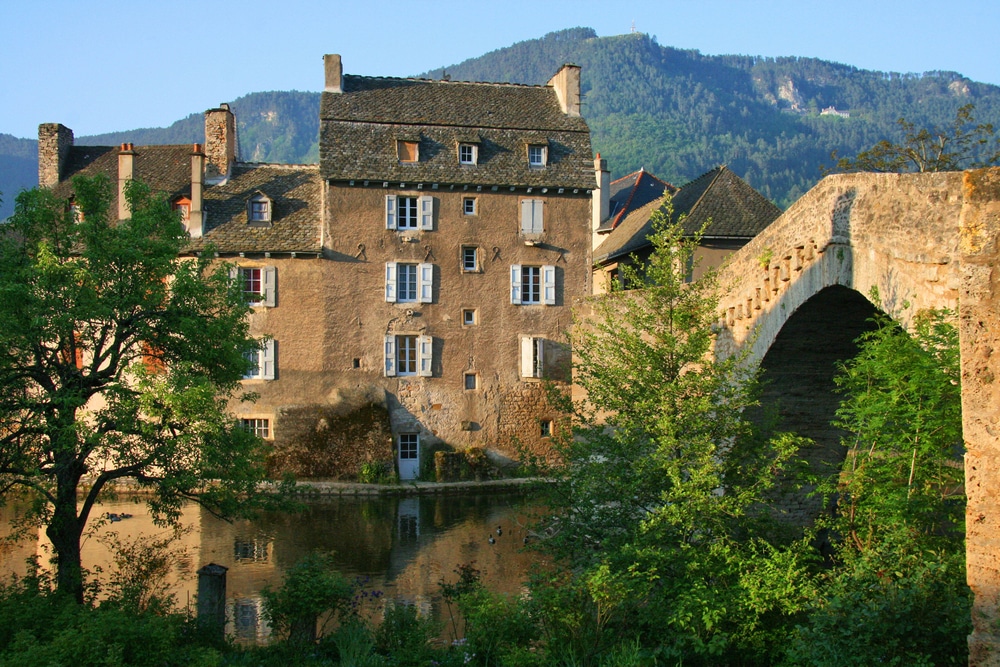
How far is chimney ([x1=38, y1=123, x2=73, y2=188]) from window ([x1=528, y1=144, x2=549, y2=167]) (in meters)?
17.3

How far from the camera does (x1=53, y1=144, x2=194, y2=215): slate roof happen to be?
32.9 m

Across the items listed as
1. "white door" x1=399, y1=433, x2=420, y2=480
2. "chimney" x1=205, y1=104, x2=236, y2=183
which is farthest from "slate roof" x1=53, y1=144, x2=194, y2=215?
"white door" x1=399, y1=433, x2=420, y2=480

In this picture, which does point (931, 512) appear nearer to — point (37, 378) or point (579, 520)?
point (579, 520)

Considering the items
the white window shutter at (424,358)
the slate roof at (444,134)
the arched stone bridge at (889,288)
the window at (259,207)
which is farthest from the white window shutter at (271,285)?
the arched stone bridge at (889,288)

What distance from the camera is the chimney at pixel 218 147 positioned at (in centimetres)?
3209

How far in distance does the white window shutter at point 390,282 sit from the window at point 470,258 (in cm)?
238

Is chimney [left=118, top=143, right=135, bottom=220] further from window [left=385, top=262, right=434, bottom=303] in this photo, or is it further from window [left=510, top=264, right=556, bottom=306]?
window [left=510, top=264, right=556, bottom=306]

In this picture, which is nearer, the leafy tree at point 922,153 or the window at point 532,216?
the leafy tree at point 922,153

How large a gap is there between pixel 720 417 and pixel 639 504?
141cm

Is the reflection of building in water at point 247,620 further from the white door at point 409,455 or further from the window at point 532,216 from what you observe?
the window at point 532,216

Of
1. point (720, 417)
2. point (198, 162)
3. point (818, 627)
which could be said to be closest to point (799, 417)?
point (720, 417)

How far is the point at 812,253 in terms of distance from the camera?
1133 centimetres

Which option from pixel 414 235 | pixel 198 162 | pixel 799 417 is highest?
pixel 198 162

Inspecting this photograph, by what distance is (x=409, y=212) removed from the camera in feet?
102
